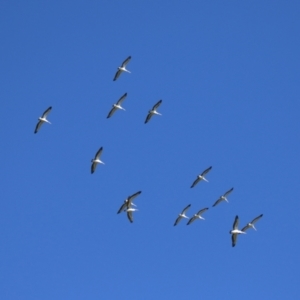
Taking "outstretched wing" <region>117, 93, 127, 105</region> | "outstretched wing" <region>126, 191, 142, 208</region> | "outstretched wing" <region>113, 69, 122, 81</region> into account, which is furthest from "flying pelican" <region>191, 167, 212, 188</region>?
"outstretched wing" <region>113, 69, 122, 81</region>

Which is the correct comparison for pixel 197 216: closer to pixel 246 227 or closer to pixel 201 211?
pixel 201 211

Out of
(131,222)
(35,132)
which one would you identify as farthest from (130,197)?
(35,132)

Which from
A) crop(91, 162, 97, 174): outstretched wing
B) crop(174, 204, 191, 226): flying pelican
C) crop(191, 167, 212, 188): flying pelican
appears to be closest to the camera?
crop(91, 162, 97, 174): outstretched wing

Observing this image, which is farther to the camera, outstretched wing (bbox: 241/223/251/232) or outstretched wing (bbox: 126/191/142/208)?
outstretched wing (bbox: 241/223/251/232)

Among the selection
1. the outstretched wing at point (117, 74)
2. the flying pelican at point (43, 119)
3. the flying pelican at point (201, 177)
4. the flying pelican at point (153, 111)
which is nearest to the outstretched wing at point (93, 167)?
the flying pelican at point (43, 119)

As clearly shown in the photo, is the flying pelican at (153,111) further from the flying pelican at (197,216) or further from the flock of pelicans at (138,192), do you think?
the flying pelican at (197,216)

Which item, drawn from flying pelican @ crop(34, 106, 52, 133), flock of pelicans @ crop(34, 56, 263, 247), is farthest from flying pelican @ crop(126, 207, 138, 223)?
flying pelican @ crop(34, 106, 52, 133)

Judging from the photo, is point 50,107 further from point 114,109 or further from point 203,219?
point 203,219

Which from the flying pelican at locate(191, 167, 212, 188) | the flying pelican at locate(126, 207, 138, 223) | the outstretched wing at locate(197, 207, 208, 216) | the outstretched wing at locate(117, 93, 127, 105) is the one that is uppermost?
the outstretched wing at locate(117, 93, 127, 105)

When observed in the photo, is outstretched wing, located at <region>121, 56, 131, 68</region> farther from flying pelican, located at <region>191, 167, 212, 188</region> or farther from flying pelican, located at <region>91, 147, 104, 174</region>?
flying pelican, located at <region>191, 167, 212, 188</region>

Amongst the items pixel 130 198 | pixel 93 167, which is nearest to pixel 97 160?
pixel 93 167

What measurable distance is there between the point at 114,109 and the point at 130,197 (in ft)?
25.1

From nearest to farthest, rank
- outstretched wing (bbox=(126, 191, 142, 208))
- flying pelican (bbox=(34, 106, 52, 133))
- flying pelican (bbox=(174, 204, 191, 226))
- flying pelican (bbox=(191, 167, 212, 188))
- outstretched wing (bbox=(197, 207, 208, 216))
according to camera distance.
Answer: outstretched wing (bbox=(126, 191, 142, 208))
flying pelican (bbox=(34, 106, 52, 133))
flying pelican (bbox=(191, 167, 212, 188))
outstretched wing (bbox=(197, 207, 208, 216))
flying pelican (bbox=(174, 204, 191, 226))

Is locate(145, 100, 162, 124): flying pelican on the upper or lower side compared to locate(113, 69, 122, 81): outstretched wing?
lower
